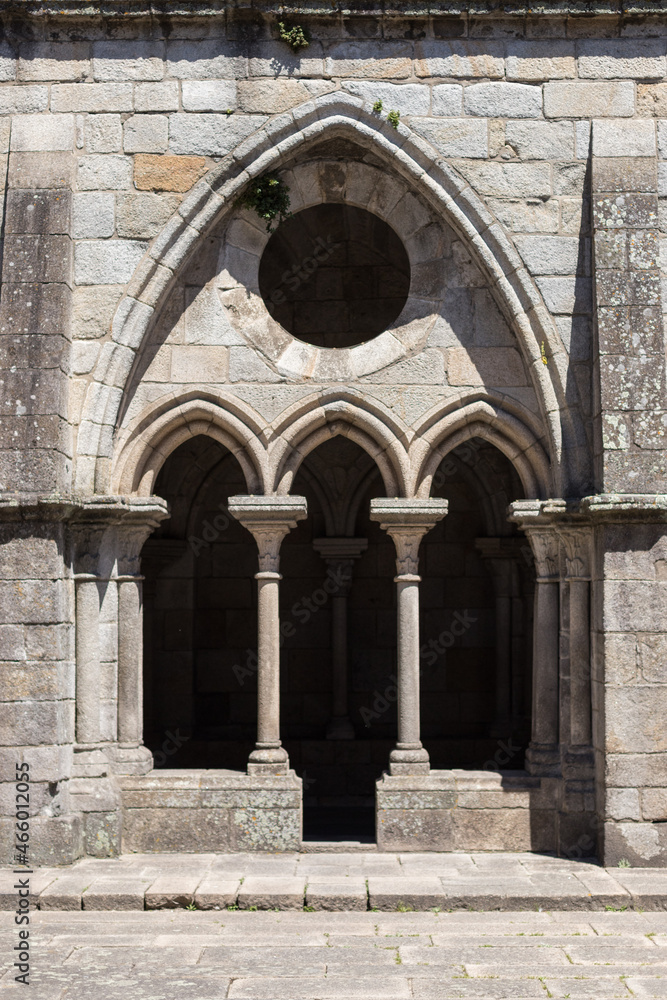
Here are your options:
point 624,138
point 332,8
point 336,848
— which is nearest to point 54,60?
point 332,8

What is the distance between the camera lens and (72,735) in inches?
274

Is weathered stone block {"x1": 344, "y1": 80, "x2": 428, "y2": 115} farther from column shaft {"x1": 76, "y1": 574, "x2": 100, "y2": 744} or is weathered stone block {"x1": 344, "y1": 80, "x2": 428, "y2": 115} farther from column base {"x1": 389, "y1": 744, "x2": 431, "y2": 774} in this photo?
column base {"x1": 389, "y1": 744, "x2": 431, "y2": 774}

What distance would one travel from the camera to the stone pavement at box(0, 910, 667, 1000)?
16.0 feet

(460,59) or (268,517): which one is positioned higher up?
(460,59)

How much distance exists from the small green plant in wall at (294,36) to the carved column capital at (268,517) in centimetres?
289

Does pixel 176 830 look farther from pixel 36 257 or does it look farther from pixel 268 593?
pixel 36 257

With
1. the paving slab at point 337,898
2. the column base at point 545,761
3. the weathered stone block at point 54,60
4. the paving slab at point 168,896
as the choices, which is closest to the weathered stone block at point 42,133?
the weathered stone block at point 54,60

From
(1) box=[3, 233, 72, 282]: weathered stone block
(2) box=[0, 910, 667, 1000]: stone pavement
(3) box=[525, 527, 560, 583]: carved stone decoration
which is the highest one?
(1) box=[3, 233, 72, 282]: weathered stone block

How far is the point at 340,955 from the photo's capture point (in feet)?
17.6

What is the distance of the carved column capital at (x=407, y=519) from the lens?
7.22 meters

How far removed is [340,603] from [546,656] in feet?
8.57

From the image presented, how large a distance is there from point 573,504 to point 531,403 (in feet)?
2.52

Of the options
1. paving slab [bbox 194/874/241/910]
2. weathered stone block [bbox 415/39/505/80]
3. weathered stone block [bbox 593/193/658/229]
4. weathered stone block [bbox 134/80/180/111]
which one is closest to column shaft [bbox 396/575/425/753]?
paving slab [bbox 194/874/241/910]

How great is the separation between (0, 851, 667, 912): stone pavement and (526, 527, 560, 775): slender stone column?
68 cm
